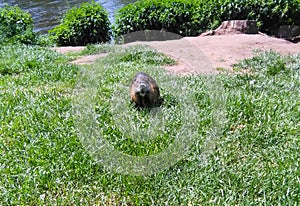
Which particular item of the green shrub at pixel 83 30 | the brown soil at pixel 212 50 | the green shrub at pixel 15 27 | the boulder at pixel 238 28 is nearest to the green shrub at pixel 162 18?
the green shrub at pixel 83 30

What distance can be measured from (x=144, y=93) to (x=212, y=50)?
3019mm

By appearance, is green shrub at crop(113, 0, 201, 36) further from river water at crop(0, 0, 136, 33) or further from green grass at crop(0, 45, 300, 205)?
green grass at crop(0, 45, 300, 205)

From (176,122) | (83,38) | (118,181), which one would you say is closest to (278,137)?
(176,122)

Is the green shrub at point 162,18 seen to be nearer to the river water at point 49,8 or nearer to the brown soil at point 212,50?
the brown soil at point 212,50

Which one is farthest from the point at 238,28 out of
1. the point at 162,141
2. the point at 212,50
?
the point at 162,141

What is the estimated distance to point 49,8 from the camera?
39.3ft

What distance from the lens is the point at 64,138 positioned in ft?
10.00

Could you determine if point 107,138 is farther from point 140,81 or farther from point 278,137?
point 278,137

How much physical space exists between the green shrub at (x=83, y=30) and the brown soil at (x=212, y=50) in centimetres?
116

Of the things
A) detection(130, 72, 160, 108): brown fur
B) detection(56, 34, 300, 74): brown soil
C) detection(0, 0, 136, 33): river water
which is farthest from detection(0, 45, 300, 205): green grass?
detection(0, 0, 136, 33): river water

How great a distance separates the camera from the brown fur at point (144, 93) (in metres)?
3.67

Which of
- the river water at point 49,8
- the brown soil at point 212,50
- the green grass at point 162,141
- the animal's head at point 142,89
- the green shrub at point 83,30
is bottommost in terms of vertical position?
the river water at point 49,8

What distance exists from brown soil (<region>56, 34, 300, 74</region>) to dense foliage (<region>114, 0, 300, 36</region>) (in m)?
0.95

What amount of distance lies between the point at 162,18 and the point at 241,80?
4.16 meters
